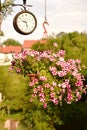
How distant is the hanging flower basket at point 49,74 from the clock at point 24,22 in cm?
80

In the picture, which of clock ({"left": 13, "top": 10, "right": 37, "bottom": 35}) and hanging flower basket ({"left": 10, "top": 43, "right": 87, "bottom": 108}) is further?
clock ({"left": 13, "top": 10, "right": 37, "bottom": 35})

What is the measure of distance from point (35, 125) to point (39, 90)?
974cm

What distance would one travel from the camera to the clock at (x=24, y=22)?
8.43 m

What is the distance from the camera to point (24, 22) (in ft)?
28.0

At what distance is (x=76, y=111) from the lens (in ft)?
54.7

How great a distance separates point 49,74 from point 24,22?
1.51 metres

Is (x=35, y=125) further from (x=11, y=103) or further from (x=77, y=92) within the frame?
(x=77, y=92)

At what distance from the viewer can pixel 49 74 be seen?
7.70 metres

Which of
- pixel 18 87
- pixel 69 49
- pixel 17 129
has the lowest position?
pixel 17 129

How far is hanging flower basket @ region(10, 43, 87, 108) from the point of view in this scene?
300 inches

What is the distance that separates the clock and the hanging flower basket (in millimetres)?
799

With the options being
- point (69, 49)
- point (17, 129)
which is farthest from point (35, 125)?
point (69, 49)

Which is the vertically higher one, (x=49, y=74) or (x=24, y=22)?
(x=24, y=22)

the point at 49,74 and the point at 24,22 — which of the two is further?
the point at 24,22
